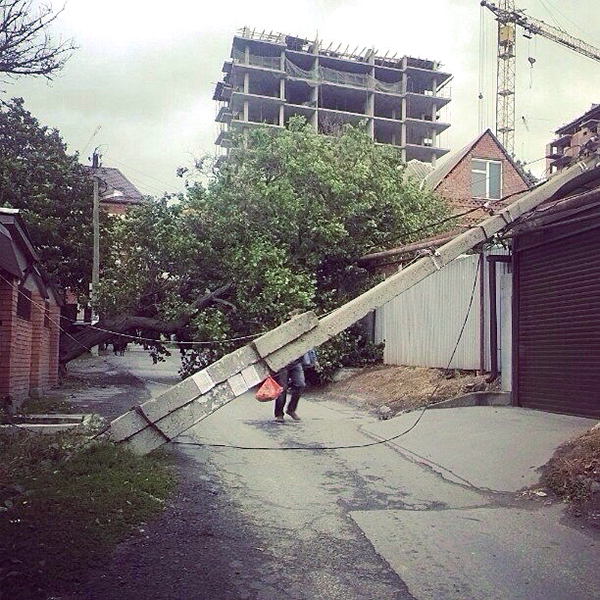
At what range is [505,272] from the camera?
1258 centimetres

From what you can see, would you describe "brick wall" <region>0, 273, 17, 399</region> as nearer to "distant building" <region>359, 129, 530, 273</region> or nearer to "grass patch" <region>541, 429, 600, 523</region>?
"grass patch" <region>541, 429, 600, 523</region>

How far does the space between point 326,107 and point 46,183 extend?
54.8m

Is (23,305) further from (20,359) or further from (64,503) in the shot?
(64,503)

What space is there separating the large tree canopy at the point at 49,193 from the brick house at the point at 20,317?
8280 millimetres

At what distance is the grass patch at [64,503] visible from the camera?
14.0 feet

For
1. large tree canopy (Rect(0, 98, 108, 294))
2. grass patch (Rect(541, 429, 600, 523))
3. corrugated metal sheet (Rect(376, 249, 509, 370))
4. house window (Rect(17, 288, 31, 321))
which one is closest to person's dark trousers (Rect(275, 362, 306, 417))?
corrugated metal sheet (Rect(376, 249, 509, 370))

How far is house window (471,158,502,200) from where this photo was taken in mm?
33500

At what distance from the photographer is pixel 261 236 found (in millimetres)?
16406

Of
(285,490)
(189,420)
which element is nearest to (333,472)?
(285,490)

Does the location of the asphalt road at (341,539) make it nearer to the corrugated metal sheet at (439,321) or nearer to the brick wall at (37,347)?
the corrugated metal sheet at (439,321)

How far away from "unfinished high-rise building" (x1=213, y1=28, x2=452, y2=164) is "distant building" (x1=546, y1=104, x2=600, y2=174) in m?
53.2

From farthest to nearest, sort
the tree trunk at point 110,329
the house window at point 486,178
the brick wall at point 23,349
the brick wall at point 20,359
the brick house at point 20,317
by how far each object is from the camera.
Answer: the house window at point 486,178
the tree trunk at point 110,329
the brick wall at point 20,359
the brick wall at point 23,349
the brick house at point 20,317

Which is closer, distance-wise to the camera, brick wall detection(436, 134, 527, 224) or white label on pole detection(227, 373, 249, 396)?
white label on pole detection(227, 373, 249, 396)

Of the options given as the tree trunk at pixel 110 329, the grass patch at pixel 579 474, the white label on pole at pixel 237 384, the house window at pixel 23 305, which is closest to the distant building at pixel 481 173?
the tree trunk at pixel 110 329
